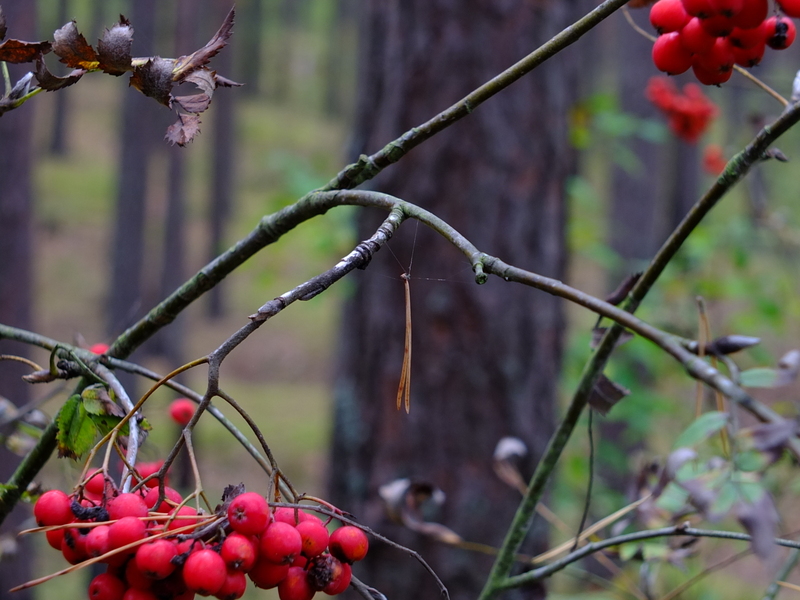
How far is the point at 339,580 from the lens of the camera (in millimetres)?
611

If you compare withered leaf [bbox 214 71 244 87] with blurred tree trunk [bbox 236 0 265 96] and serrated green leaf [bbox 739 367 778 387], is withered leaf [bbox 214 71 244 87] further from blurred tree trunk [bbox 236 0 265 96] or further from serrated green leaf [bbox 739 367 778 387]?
blurred tree trunk [bbox 236 0 265 96]

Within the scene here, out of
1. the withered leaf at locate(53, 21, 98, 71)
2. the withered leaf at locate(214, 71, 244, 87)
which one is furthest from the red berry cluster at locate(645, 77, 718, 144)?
the withered leaf at locate(53, 21, 98, 71)

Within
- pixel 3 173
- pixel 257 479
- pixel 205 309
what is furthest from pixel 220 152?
pixel 3 173

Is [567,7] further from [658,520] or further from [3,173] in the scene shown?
[3,173]

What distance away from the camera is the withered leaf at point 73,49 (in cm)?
69

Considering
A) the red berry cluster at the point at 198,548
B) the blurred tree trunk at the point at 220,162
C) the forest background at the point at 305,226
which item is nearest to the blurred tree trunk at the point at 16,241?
the forest background at the point at 305,226

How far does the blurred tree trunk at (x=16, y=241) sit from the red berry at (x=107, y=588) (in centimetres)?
286

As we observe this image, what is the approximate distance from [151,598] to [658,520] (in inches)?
32.5

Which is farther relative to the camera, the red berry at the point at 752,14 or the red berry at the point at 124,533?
the red berry at the point at 752,14

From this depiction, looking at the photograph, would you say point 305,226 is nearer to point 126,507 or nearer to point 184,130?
point 184,130

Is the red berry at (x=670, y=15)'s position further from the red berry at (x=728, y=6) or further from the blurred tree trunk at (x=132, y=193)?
the blurred tree trunk at (x=132, y=193)

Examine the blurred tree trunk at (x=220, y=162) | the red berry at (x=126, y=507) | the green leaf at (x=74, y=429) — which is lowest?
the red berry at (x=126, y=507)

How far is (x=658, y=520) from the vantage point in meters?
1.12

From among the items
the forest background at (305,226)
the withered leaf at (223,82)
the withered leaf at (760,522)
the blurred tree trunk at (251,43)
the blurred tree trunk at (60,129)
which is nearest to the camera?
the withered leaf at (760,522)
